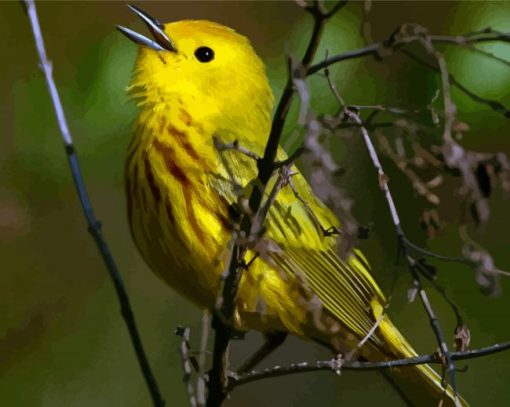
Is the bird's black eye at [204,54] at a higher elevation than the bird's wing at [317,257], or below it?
higher

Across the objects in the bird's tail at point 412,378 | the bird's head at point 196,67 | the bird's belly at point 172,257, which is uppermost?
the bird's head at point 196,67

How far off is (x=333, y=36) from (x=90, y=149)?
0.43 meters

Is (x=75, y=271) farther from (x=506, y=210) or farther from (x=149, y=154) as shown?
(x=506, y=210)

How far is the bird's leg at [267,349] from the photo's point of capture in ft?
6.00

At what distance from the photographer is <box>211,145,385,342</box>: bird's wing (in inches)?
60.5

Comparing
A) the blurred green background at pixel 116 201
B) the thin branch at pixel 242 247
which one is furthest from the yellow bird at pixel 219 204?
the thin branch at pixel 242 247

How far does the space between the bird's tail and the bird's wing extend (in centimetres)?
5

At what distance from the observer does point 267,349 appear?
6.02 feet

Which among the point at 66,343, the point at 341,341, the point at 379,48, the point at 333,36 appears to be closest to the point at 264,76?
the point at 333,36

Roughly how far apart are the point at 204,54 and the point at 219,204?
27cm

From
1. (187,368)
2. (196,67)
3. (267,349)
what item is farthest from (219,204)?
(187,368)

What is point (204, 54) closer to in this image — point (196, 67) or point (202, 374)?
point (196, 67)

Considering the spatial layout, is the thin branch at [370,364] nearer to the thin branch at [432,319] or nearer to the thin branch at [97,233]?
the thin branch at [432,319]

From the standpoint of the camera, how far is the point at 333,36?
1.77 meters
